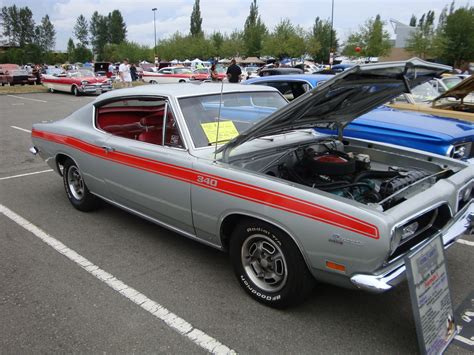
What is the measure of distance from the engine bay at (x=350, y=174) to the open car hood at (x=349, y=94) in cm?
31

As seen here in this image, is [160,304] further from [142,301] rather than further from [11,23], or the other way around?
[11,23]

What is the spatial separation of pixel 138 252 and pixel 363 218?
2.32 metres

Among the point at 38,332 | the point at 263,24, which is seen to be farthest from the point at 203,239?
the point at 263,24

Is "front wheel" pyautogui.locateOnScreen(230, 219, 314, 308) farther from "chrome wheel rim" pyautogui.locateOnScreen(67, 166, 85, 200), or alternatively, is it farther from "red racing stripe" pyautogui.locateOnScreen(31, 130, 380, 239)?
"chrome wheel rim" pyautogui.locateOnScreen(67, 166, 85, 200)

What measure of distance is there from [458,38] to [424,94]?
37.2 metres

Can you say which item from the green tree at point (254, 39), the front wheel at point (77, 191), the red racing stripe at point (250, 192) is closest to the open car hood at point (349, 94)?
the red racing stripe at point (250, 192)

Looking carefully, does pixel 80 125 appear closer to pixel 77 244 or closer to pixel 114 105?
pixel 114 105

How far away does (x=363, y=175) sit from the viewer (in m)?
3.40

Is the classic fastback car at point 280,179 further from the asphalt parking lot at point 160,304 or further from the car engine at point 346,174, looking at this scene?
the asphalt parking lot at point 160,304

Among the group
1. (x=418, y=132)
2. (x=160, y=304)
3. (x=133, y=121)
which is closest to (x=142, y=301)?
(x=160, y=304)

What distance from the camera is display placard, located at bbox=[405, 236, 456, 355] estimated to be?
7.34ft

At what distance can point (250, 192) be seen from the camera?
2764 millimetres

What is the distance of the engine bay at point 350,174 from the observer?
2990mm

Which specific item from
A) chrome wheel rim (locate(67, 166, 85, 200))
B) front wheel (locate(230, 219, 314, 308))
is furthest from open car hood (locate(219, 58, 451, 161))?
chrome wheel rim (locate(67, 166, 85, 200))
